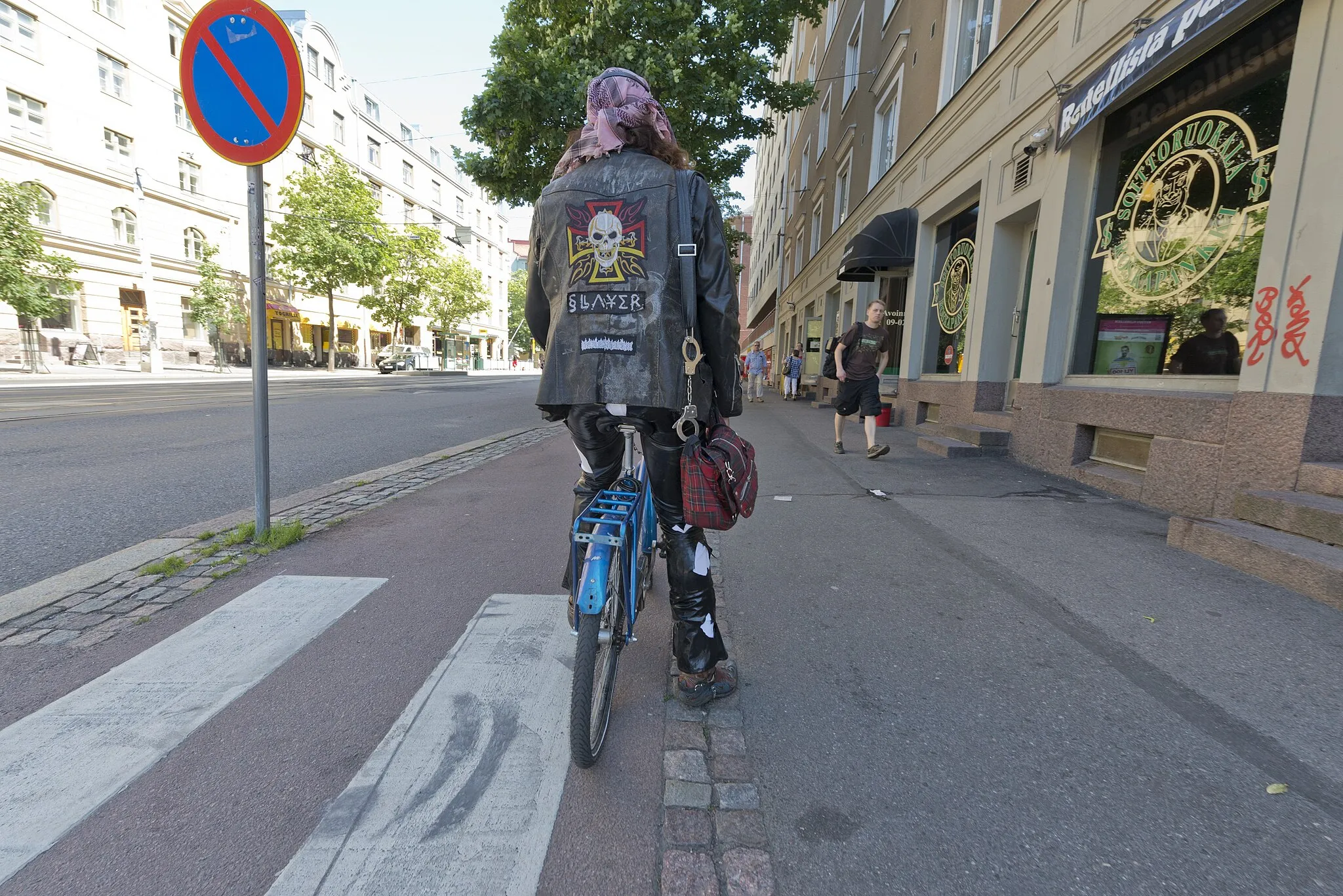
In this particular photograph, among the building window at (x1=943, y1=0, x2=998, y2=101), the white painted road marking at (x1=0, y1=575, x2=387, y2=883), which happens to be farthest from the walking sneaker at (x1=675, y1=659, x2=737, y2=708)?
the building window at (x1=943, y1=0, x2=998, y2=101)

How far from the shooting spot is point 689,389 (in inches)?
76.2

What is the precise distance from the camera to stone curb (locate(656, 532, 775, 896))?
4.87 feet

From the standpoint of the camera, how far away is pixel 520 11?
13.6m

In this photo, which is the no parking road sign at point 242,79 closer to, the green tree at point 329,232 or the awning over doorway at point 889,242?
the awning over doorway at point 889,242

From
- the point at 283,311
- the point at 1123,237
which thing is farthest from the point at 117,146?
the point at 1123,237

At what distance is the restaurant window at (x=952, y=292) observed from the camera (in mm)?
9117

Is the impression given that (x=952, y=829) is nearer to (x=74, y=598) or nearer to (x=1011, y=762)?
(x=1011, y=762)

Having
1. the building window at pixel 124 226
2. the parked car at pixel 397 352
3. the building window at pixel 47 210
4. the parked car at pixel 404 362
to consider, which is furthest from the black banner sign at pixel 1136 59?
the parked car at pixel 397 352

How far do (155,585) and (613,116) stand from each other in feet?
10.5

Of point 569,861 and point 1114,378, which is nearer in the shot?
point 569,861

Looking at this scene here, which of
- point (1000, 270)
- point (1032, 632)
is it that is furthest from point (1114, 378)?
point (1032, 632)

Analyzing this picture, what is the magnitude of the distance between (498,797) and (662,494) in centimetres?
101

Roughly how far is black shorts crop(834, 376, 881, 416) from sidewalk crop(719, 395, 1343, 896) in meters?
3.45

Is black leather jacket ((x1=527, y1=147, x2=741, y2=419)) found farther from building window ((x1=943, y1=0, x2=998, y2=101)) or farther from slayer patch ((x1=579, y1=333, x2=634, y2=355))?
building window ((x1=943, y1=0, x2=998, y2=101))
